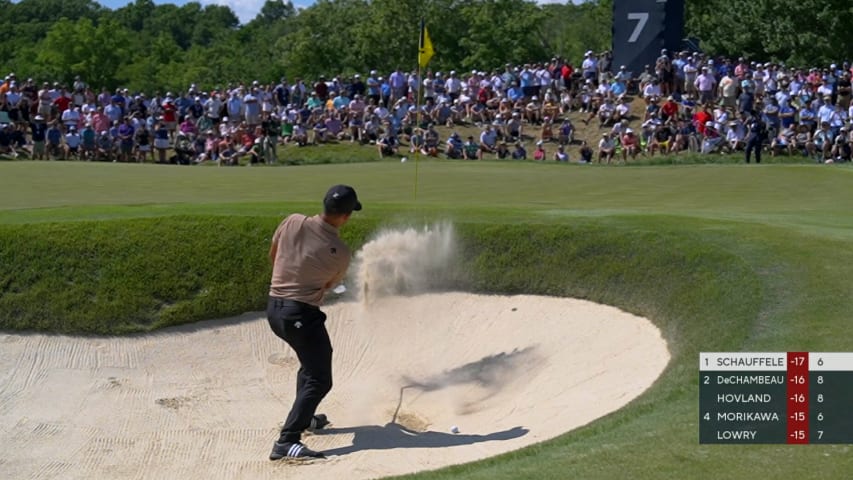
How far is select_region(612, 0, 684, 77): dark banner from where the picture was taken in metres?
40.4

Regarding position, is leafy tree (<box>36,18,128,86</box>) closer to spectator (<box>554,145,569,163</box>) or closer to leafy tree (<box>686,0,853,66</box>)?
leafy tree (<box>686,0,853,66</box>)

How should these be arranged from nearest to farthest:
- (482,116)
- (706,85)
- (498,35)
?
(706,85) < (482,116) < (498,35)

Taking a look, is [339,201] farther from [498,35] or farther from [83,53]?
[83,53]

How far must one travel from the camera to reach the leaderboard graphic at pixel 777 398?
7902 millimetres

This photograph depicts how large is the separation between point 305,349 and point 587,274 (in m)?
4.72

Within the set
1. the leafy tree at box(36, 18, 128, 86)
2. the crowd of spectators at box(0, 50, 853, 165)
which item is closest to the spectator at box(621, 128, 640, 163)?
the crowd of spectators at box(0, 50, 853, 165)

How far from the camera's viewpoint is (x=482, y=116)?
4275 centimetres

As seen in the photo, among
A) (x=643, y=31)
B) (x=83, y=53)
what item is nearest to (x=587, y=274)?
(x=643, y=31)

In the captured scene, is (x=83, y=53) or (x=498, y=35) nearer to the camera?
(x=498, y=35)

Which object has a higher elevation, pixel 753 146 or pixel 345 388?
pixel 753 146

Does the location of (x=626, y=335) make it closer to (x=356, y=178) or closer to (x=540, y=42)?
(x=356, y=178)

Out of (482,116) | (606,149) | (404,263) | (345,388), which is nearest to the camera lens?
(345,388)

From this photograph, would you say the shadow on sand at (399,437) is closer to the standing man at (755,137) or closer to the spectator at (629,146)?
the standing man at (755,137)

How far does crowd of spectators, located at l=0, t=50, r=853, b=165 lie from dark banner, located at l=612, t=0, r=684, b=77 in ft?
2.13
